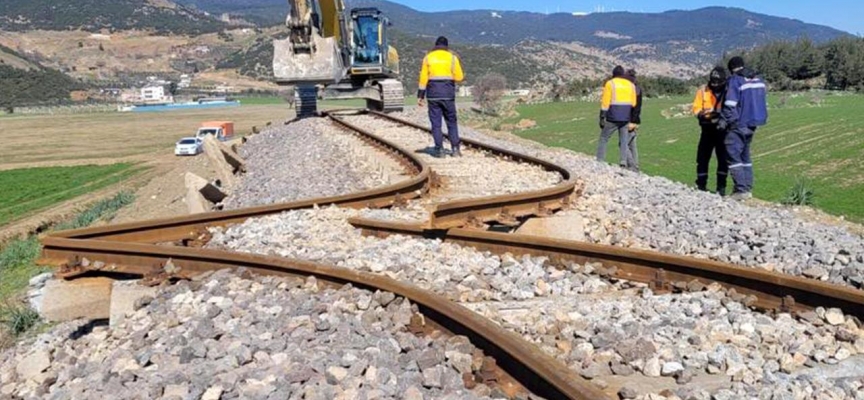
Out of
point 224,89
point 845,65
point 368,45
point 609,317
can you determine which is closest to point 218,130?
point 368,45

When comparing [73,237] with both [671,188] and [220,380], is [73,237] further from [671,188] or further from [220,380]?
[671,188]

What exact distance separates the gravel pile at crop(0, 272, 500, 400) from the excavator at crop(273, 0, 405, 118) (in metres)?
17.7

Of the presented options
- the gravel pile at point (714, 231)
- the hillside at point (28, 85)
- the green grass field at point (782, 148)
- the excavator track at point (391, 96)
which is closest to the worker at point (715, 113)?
the gravel pile at point (714, 231)

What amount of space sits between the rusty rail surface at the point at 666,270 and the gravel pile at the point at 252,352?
1.50 metres

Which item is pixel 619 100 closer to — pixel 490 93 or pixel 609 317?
pixel 609 317

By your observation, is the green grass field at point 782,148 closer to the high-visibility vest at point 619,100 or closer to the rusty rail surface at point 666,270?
the high-visibility vest at point 619,100

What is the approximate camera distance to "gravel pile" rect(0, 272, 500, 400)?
3.47 m

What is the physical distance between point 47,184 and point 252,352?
30.9m

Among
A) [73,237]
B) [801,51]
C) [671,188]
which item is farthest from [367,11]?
[801,51]

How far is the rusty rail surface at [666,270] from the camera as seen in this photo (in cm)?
425

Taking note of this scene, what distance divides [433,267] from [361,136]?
10802 millimetres

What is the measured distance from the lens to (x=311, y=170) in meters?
10.9

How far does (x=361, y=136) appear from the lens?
1588 cm

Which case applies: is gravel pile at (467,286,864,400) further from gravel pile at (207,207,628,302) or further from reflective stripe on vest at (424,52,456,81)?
reflective stripe on vest at (424,52,456,81)
